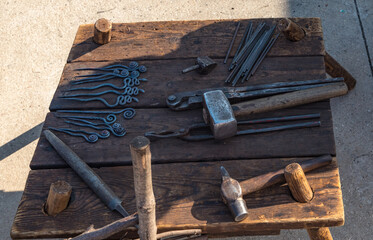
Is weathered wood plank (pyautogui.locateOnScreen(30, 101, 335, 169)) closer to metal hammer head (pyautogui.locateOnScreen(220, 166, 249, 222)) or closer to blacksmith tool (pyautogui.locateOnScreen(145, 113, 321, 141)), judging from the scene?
blacksmith tool (pyautogui.locateOnScreen(145, 113, 321, 141))

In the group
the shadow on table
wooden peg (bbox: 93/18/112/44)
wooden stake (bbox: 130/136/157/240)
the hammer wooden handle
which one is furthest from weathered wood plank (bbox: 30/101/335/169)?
the shadow on table

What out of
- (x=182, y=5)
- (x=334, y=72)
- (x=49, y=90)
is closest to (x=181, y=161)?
(x=334, y=72)

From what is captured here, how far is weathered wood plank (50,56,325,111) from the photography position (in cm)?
236

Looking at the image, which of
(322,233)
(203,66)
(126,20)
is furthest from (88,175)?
(126,20)

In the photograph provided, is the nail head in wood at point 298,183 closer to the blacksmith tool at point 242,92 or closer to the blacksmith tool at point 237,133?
the blacksmith tool at point 237,133

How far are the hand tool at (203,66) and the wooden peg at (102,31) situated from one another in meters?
0.52

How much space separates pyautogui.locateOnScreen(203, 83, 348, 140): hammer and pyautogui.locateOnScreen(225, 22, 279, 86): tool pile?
22 cm

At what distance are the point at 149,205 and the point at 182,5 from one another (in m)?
2.85

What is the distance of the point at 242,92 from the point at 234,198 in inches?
26.0

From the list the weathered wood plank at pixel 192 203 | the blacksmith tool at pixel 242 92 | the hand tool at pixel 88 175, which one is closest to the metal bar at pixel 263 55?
the blacksmith tool at pixel 242 92

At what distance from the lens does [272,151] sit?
210 centimetres

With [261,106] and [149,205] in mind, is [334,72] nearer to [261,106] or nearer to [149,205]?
[261,106]

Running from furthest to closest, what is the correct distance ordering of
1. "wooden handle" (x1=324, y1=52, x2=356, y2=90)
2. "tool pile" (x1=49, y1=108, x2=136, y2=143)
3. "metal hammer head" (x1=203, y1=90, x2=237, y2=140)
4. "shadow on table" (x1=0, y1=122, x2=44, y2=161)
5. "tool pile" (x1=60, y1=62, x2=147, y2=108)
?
"shadow on table" (x1=0, y1=122, x2=44, y2=161) → "wooden handle" (x1=324, y1=52, x2=356, y2=90) → "tool pile" (x1=60, y1=62, x2=147, y2=108) → "tool pile" (x1=49, y1=108, x2=136, y2=143) → "metal hammer head" (x1=203, y1=90, x2=237, y2=140)

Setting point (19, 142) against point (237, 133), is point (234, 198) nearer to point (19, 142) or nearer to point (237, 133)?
point (237, 133)
